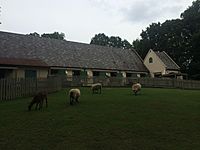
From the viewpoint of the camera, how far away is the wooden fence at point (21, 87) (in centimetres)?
2139

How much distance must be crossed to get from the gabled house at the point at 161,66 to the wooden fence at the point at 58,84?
33.8 feet

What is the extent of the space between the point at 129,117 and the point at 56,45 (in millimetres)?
38118

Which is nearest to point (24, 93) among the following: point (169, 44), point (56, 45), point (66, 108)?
point (66, 108)

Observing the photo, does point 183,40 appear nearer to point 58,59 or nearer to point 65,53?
point 65,53

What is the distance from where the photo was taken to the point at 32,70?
36969 mm

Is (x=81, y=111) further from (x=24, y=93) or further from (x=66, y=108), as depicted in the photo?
(x=24, y=93)

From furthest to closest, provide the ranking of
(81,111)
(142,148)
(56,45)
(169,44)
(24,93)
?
(169,44) < (56,45) < (24,93) < (81,111) < (142,148)

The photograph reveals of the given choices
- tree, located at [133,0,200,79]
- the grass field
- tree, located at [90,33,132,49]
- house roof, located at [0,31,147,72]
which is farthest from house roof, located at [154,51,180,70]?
tree, located at [90,33,132,49]

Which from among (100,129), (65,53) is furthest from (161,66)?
(100,129)

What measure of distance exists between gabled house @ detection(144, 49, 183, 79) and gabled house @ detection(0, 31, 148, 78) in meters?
1.48

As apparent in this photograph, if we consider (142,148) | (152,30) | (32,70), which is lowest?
(142,148)

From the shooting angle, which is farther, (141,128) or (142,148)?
(141,128)

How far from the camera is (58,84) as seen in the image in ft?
102

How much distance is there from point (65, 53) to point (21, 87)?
1024 inches
